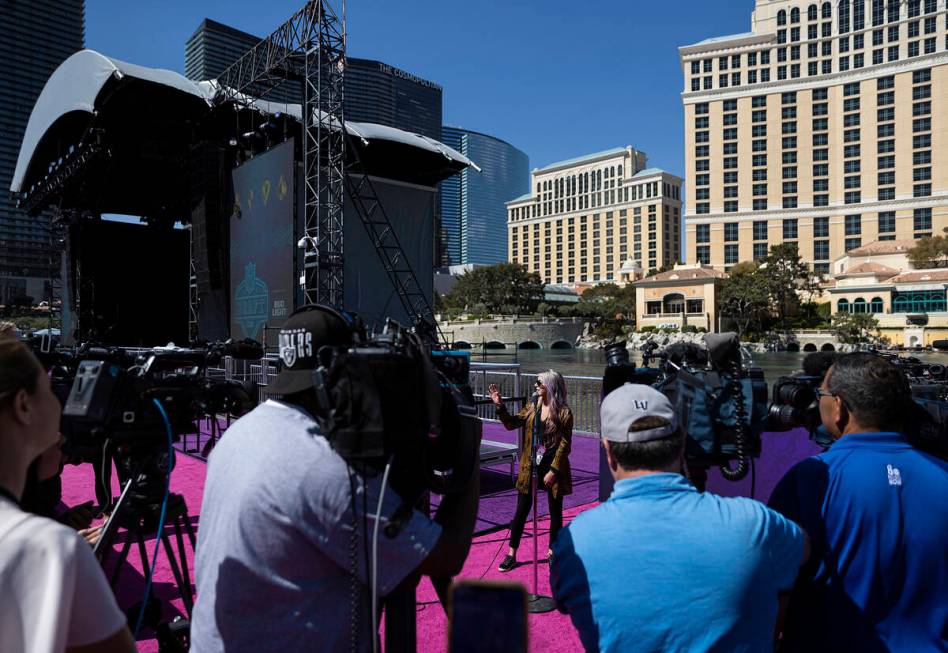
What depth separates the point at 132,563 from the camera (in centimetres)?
514

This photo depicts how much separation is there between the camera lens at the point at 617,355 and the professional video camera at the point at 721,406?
38 cm

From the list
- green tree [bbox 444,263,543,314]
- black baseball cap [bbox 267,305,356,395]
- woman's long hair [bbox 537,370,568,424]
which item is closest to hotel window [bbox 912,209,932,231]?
green tree [bbox 444,263,543,314]

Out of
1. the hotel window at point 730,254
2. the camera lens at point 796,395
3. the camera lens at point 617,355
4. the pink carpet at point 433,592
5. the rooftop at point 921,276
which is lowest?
the pink carpet at point 433,592

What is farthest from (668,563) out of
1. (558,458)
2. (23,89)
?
(23,89)

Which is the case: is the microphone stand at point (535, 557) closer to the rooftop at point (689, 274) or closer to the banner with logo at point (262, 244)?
the banner with logo at point (262, 244)

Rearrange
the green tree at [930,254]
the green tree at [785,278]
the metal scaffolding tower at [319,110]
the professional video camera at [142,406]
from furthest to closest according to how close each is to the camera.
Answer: the green tree at [785,278]
the green tree at [930,254]
the metal scaffolding tower at [319,110]
the professional video camera at [142,406]

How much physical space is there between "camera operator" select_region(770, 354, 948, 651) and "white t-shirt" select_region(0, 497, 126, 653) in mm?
1956

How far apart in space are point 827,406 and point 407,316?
1689 cm

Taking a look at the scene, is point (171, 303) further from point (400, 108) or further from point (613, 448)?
point (400, 108)

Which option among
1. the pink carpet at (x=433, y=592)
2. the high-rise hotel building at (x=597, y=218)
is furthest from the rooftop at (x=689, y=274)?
the pink carpet at (x=433, y=592)

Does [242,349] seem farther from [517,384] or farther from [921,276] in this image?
[921,276]

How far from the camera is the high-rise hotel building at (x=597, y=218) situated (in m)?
137

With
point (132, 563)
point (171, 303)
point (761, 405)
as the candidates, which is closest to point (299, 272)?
point (171, 303)

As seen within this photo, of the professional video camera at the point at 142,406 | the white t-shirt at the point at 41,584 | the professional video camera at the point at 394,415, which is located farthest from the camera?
the professional video camera at the point at 142,406
